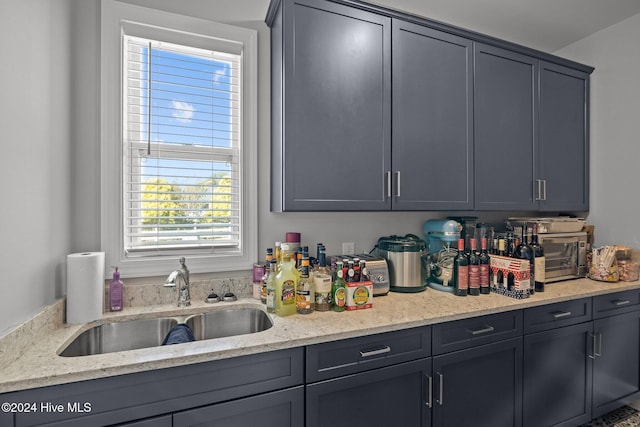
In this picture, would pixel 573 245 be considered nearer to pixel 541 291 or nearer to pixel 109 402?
pixel 541 291

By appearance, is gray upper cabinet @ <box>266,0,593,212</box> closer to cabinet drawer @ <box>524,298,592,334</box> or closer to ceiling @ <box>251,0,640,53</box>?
ceiling @ <box>251,0,640,53</box>

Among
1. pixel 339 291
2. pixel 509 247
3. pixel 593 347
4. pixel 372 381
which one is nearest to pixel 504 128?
pixel 509 247

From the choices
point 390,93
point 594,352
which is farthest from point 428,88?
point 594,352

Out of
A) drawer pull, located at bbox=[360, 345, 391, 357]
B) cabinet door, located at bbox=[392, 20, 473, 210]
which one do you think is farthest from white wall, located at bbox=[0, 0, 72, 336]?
cabinet door, located at bbox=[392, 20, 473, 210]

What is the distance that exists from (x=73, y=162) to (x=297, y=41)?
1.24 metres

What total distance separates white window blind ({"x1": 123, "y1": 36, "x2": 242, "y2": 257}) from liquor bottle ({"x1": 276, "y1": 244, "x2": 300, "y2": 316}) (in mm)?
438

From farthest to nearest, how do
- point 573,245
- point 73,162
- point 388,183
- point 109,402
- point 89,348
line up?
point 573,245 < point 388,183 < point 73,162 < point 89,348 < point 109,402

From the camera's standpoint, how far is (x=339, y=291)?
1.56 metres

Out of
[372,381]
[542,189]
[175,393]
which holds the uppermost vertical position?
[542,189]

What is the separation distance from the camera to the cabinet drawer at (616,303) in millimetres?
1962

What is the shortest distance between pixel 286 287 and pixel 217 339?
1.28 ft

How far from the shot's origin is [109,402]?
1.01 metres

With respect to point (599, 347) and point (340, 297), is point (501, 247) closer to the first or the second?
point (599, 347)

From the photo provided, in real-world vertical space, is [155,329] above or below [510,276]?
below
